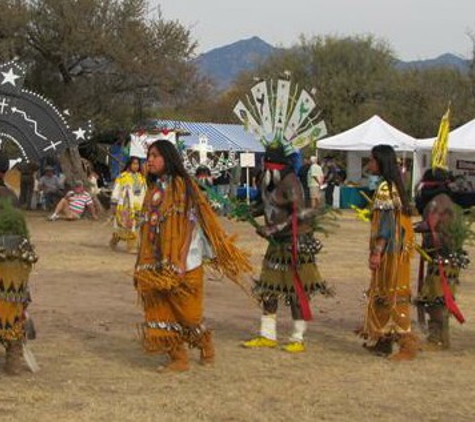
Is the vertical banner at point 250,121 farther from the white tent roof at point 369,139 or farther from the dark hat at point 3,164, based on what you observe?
the white tent roof at point 369,139

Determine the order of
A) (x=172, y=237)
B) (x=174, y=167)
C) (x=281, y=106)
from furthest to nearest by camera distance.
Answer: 1. (x=281, y=106)
2. (x=174, y=167)
3. (x=172, y=237)

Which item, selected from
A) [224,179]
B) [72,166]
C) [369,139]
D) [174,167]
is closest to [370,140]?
[369,139]

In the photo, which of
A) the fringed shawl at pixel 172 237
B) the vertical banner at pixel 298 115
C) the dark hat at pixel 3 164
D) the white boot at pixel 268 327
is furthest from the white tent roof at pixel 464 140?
the dark hat at pixel 3 164

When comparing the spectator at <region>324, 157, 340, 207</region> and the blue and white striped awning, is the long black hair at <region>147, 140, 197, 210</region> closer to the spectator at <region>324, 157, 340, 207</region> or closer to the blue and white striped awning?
the spectator at <region>324, 157, 340, 207</region>

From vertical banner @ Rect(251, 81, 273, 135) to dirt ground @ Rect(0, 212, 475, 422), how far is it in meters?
1.84

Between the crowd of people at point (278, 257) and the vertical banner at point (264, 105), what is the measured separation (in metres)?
0.44

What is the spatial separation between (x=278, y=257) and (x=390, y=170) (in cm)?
115

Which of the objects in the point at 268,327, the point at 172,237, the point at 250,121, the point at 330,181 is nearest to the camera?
the point at 172,237

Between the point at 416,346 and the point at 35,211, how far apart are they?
719 inches

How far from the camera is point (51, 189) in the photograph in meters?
24.2

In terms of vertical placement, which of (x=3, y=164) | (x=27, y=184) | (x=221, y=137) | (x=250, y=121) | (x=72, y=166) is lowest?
(x=27, y=184)

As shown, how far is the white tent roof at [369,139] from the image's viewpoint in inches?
1083

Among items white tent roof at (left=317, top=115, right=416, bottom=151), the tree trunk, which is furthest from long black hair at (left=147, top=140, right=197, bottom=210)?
white tent roof at (left=317, top=115, right=416, bottom=151)

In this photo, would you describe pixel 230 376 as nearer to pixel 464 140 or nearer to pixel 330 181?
pixel 464 140
